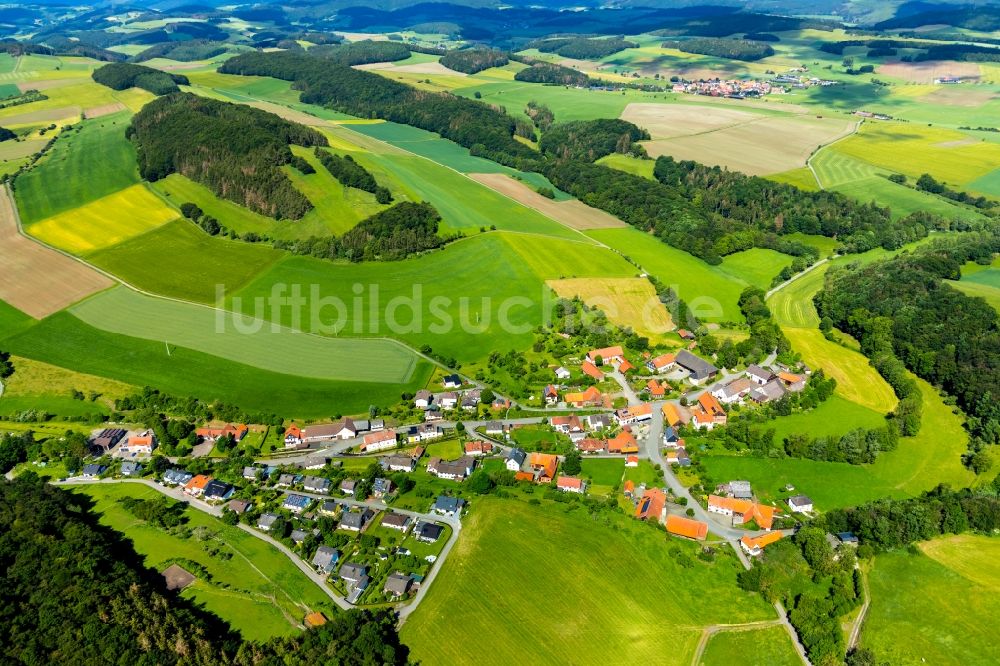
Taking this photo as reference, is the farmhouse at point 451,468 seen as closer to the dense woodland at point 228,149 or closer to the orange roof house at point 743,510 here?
the orange roof house at point 743,510

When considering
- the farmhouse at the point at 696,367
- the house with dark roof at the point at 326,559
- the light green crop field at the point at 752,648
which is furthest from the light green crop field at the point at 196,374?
the light green crop field at the point at 752,648

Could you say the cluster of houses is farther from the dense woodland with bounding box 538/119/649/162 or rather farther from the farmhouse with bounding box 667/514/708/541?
the dense woodland with bounding box 538/119/649/162

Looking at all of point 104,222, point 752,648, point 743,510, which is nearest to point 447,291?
point 743,510

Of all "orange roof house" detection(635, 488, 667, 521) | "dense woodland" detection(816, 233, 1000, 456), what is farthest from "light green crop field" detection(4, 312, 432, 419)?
"dense woodland" detection(816, 233, 1000, 456)

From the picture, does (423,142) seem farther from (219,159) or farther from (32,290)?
(32,290)

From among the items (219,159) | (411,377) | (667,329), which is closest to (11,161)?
(219,159)
